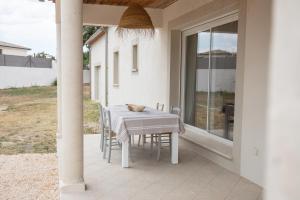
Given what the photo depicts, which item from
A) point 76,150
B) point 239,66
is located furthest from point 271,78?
point 239,66

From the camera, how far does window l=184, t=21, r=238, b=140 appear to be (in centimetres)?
543

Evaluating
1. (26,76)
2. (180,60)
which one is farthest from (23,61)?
(180,60)

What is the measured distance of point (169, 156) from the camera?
19.3ft

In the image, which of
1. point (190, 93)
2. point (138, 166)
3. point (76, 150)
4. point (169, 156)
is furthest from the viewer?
point (190, 93)

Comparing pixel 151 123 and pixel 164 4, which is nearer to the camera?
pixel 151 123

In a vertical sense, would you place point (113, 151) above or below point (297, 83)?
below

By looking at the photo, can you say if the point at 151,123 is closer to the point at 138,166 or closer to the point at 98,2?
the point at 138,166

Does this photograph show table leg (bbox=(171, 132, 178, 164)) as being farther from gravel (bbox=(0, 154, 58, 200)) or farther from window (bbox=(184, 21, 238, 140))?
gravel (bbox=(0, 154, 58, 200))

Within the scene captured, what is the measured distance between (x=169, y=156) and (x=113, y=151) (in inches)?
42.5

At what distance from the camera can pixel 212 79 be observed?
234 inches

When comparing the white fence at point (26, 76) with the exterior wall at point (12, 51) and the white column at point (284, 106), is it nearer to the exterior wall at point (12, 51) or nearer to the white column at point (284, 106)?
the exterior wall at point (12, 51)

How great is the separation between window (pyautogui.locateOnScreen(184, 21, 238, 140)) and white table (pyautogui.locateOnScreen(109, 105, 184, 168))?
2.73ft

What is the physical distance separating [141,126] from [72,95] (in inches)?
60.7

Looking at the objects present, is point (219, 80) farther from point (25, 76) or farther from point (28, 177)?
point (25, 76)
